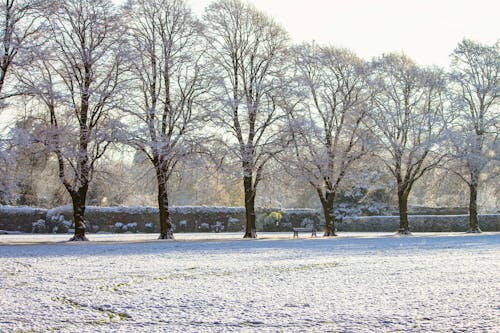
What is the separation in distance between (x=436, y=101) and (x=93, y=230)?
2711 centimetres

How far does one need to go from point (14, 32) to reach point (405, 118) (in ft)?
78.5

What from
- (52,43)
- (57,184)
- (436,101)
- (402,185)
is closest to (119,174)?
(57,184)

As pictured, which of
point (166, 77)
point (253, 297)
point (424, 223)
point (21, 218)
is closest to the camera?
point (253, 297)

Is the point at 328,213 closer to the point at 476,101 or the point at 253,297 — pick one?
the point at 476,101

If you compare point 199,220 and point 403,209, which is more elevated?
point 403,209

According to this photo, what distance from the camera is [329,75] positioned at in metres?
35.2

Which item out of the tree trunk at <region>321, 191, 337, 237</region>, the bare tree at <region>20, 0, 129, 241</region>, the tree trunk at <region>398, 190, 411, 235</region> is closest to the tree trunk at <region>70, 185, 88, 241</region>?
the bare tree at <region>20, 0, 129, 241</region>

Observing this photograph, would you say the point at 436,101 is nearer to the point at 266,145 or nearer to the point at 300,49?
the point at 300,49

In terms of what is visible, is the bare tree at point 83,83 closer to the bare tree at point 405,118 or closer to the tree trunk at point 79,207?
the tree trunk at point 79,207

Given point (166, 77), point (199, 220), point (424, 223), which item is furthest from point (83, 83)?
point (424, 223)

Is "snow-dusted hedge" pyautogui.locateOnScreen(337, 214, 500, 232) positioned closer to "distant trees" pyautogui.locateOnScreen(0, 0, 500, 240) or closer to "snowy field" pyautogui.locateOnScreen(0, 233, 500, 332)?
"distant trees" pyautogui.locateOnScreen(0, 0, 500, 240)

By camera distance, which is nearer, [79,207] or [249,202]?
[79,207]

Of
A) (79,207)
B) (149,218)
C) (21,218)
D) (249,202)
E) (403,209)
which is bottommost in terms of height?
(149,218)

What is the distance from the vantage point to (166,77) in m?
30.5
